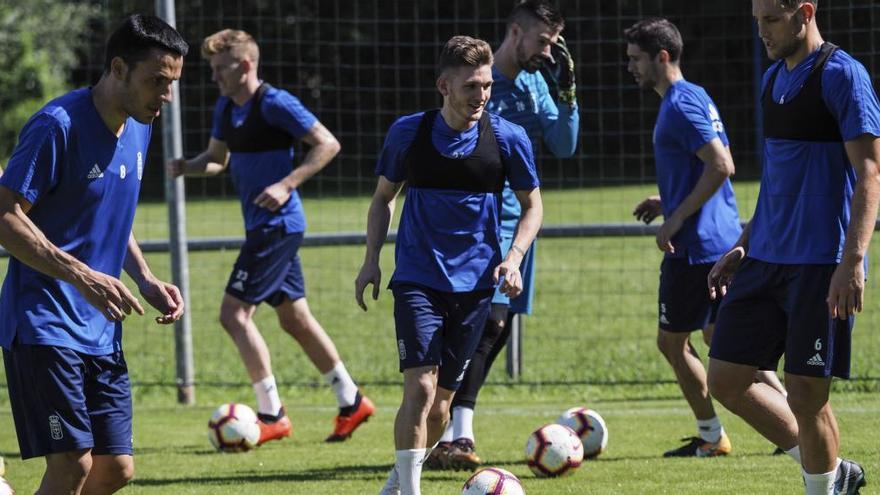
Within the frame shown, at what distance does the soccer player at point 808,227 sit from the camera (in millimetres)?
4777

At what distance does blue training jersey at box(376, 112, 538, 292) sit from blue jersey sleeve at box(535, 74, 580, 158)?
1276 millimetres

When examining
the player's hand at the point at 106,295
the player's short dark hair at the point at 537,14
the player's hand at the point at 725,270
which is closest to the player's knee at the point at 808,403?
the player's hand at the point at 725,270

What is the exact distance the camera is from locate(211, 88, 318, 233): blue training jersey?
8.20 meters

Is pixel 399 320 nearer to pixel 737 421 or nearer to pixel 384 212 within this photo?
pixel 384 212

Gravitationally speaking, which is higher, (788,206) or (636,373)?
(788,206)

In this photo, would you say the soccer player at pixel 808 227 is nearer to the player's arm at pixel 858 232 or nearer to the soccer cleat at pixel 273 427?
the player's arm at pixel 858 232

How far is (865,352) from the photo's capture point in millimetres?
10453

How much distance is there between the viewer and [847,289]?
4.71 meters

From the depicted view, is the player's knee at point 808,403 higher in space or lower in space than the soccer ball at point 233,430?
higher

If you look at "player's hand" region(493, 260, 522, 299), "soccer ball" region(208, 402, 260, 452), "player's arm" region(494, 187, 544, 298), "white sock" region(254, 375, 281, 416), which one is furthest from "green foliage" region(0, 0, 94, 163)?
"player's hand" region(493, 260, 522, 299)

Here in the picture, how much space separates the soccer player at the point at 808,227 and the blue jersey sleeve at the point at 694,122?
160 cm

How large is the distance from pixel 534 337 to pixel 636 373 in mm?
1498

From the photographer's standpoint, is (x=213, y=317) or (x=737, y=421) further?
(x=213, y=317)

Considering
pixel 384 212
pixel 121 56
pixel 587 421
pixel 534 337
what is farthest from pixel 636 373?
pixel 121 56
